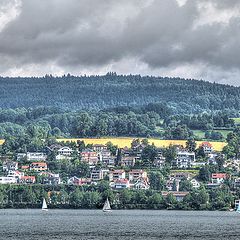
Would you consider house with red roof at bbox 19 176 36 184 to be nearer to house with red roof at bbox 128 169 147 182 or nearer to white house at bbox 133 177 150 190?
house with red roof at bbox 128 169 147 182

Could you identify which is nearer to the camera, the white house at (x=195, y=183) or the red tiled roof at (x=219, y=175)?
the white house at (x=195, y=183)

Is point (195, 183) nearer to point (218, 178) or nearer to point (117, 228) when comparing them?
point (218, 178)

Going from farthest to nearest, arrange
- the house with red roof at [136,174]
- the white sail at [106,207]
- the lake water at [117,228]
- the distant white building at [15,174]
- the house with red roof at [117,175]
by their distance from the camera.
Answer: the house with red roof at [117,175] → the distant white building at [15,174] → the house with red roof at [136,174] → the white sail at [106,207] → the lake water at [117,228]

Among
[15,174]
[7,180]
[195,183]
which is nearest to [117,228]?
[195,183]

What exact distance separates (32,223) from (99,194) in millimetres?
54352

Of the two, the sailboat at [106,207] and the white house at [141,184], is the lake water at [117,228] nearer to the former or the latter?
the sailboat at [106,207]

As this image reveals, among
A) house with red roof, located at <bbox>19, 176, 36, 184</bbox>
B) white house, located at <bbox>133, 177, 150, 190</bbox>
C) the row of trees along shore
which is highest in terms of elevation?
house with red roof, located at <bbox>19, 176, 36, 184</bbox>

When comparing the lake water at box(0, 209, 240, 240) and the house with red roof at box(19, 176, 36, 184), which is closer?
the lake water at box(0, 209, 240, 240)

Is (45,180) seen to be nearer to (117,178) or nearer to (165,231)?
(117,178)

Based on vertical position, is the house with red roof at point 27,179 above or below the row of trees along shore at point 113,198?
above

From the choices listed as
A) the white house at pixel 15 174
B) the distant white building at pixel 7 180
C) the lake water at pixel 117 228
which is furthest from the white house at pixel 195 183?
the lake water at pixel 117 228

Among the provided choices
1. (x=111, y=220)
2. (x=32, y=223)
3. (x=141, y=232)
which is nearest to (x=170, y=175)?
(x=111, y=220)

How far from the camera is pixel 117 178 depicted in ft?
632

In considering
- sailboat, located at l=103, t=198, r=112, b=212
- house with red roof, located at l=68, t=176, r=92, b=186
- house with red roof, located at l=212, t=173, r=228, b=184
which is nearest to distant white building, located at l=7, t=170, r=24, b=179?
house with red roof, located at l=68, t=176, r=92, b=186
